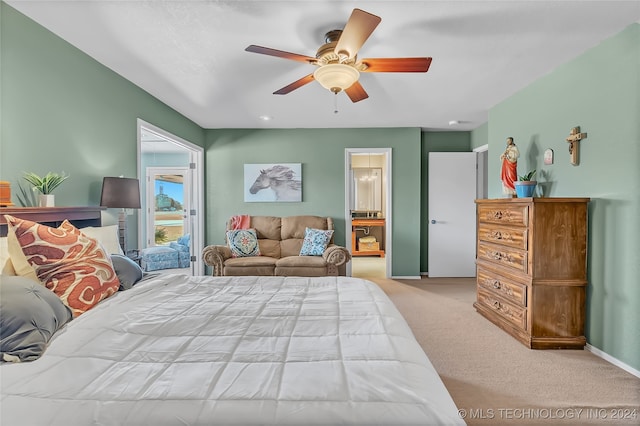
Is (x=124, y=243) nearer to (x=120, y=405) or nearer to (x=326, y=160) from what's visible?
(x=120, y=405)

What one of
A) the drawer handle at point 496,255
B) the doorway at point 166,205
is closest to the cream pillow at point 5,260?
the drawer handle at point 496,255

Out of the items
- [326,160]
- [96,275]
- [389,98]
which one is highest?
[389,98]

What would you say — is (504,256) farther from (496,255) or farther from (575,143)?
(575,143)

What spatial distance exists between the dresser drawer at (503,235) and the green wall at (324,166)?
170 centimetres

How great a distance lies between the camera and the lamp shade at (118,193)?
2521 millimetres

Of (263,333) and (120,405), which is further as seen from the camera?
(263,333)

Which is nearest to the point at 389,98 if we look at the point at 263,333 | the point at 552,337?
the point at 552,337

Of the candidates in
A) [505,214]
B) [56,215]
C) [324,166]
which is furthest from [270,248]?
[505,214]

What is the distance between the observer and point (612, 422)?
1.72 metres

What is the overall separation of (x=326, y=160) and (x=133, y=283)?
11.8 feet

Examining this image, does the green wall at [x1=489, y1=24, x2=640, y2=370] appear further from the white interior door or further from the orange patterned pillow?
Result: the orange patterned pillow

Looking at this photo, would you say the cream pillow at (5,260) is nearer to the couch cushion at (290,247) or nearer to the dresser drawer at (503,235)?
the couch cushion at (290,247)

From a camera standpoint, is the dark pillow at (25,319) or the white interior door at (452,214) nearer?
the dark pillow at (25,319)

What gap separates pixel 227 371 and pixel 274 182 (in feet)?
13.7
